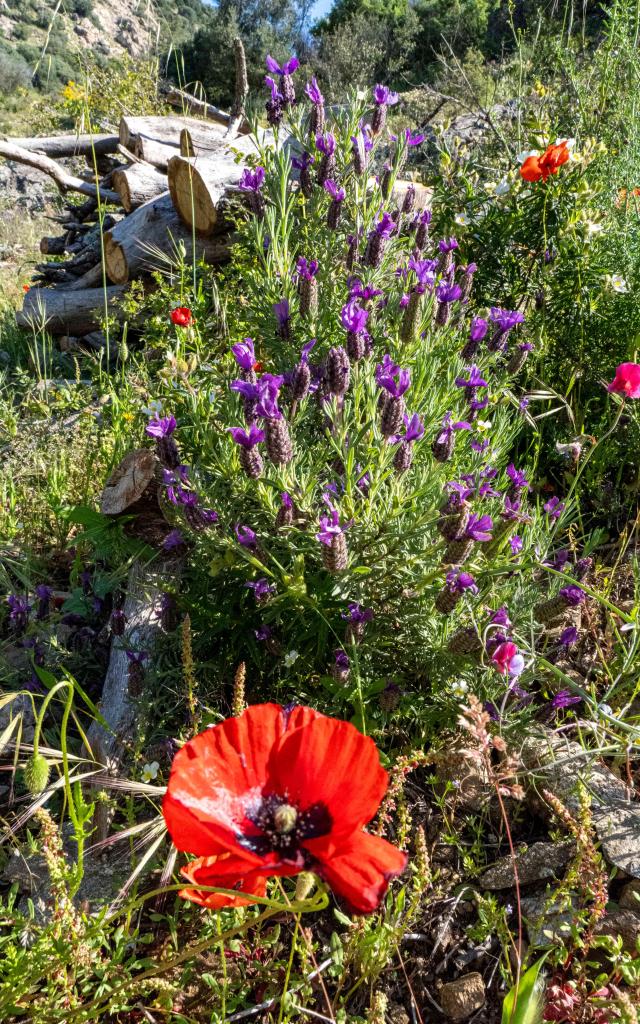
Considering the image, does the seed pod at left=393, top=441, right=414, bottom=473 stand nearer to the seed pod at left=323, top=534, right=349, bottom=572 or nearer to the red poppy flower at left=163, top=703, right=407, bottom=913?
the seed pod at left=323, top=534, right=349, bottom=572

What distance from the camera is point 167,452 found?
70.1 inches

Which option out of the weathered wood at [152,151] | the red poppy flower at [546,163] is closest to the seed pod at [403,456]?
the red poppy flower at [546,163]

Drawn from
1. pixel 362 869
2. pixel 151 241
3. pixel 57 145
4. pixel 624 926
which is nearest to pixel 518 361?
pixel 624 926

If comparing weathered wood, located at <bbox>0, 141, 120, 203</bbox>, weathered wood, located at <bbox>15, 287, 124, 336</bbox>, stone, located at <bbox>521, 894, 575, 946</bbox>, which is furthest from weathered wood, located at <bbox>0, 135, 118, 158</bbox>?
stone, located at <bbox>521, 894, 575, 946</bbox>

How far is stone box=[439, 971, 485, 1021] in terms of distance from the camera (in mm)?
1395

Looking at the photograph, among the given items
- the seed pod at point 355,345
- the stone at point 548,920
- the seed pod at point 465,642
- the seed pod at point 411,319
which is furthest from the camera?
the seed pod at point 411,319

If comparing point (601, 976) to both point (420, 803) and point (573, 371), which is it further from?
point (573, 371)

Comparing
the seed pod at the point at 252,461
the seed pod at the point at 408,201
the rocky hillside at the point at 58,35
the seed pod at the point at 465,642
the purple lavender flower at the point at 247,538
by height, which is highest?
the rocky hillside at the point at 58,35

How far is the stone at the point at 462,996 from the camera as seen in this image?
1.39m

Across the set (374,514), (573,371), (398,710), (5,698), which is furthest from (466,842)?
(573,371)

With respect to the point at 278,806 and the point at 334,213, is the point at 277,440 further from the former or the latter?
the point at 334,213

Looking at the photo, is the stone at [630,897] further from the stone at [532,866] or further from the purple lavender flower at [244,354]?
the purple lavender flower at [244,354]

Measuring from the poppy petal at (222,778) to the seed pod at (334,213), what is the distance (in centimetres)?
182

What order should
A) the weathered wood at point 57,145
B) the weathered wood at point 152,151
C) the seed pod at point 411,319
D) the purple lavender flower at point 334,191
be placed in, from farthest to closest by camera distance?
1. the weathered wood at point 57,145
2. the weathered wood at point 152,151
3. the purple lavender flower at point 334,191
4. the seed pod at point 411,319
